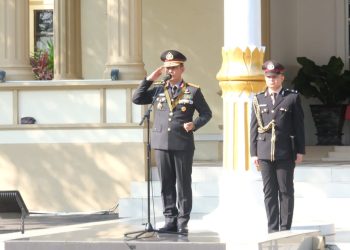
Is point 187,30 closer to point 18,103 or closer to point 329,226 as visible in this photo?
point 18,103

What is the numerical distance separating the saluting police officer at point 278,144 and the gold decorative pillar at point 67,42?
879 cm

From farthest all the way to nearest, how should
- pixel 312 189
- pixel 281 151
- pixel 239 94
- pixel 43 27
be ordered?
1. pixel 43 27
2. pixel 312 189
3. pixel 239 94
4. pixel 281 151

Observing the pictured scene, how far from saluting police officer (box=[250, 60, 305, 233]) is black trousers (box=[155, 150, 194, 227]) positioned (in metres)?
0.81

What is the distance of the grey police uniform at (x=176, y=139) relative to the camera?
12445 mm

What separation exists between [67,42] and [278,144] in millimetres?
9284

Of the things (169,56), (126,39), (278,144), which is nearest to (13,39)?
(126,39)

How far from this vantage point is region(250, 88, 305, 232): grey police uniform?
12.6 metres

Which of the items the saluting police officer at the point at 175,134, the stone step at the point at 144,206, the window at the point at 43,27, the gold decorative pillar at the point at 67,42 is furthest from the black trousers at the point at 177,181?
the window at the point at 43,27

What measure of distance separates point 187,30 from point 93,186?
4.36 m

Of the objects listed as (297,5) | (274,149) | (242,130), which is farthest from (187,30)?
(274,149)

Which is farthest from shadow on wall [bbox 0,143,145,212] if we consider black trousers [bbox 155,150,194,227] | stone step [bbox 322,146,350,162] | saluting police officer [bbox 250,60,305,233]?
saluting police officer [bbox 250,60,305,233]

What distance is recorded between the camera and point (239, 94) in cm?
1423

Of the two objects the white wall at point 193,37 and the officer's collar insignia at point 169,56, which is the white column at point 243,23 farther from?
the white wall at point 193,37

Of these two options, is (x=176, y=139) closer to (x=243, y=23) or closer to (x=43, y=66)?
(x=243, y=23)
